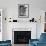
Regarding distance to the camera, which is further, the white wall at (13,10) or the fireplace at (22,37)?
the fireplace at (22,37)

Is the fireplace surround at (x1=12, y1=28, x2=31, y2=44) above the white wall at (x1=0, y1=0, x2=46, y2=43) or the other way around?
the other way around

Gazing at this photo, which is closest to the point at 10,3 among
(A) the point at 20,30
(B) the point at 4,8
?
(B) the point at 4,8

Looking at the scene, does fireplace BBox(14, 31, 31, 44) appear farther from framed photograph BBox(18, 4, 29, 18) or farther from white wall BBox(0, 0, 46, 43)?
framed photograph BBox(18, 4, 29, 18)

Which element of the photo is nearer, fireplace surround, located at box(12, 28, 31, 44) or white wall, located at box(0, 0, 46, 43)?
white wall, located at box(0, 0, 46, 43)

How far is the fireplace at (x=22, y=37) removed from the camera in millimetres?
8133

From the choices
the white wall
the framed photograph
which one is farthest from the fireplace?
the framed photograph

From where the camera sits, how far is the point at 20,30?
26.5ft

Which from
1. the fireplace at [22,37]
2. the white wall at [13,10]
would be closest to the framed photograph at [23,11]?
the white wall at [13,10]

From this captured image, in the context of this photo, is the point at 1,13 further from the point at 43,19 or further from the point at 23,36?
the point at 43,19

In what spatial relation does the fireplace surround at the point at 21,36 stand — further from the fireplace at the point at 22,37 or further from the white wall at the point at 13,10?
the white wall at the point at 13,10

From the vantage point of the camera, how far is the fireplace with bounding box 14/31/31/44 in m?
8.13

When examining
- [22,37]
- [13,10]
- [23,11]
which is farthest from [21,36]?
[13,10]

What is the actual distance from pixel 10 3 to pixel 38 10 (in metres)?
1.70

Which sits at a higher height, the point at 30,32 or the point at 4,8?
the point at 4,8
